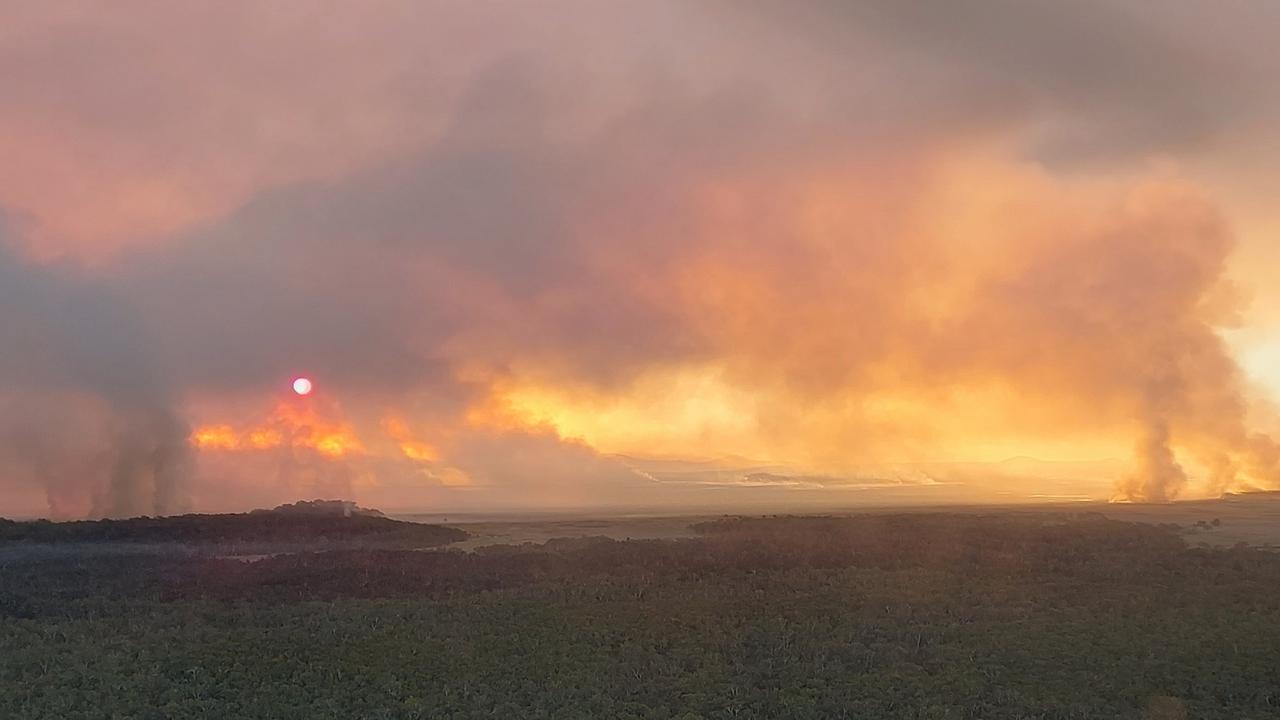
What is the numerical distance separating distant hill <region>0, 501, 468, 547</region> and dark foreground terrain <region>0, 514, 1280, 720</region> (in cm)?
1818

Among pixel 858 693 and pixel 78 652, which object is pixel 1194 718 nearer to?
pixel 858 693

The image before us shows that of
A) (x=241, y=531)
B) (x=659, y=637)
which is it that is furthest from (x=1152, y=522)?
(x=241, y=531)

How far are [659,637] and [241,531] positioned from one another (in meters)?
51.4

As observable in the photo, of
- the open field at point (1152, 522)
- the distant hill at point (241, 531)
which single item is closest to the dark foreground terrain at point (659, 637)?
the open field at point (1152, 522)

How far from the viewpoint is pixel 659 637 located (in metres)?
27.9

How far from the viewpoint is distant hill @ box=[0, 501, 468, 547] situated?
65.9 metres

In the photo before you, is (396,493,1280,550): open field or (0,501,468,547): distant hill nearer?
(396,493,1280,550): open field

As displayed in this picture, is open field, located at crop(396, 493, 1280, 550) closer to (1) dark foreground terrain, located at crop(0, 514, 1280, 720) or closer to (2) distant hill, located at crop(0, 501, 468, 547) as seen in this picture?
(2) distant hill, located at crop(0, 501, 468, 547)

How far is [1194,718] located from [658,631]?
1403cm

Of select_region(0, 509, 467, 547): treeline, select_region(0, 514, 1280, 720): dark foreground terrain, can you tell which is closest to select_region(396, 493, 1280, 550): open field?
select_region(0, 509, 467, 547): treeline

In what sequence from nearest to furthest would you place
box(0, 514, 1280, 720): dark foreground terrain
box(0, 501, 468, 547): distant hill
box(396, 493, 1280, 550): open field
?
box(0, 514, 1280, 720): dark foreground terrain
box(396, 493, 1280, 550): open field
box(0, 501, 468, 547): distant hill

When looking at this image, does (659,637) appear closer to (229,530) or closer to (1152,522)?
(229,530)

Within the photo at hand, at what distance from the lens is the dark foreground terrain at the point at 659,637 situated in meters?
21.5

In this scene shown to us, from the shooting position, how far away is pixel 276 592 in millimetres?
38531
